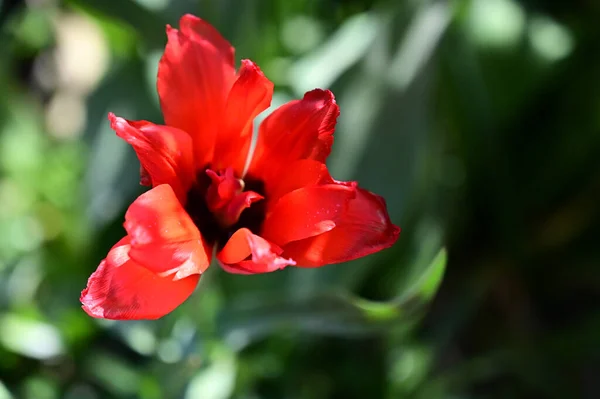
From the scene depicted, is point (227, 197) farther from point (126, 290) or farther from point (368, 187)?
point (368, 187)

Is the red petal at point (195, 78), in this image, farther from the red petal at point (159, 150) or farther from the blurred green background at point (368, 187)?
the blurred green background at point (368, 187)

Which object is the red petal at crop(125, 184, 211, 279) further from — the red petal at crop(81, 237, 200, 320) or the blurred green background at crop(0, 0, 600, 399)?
the blurred green background at crop(0, 0, 600, 399)

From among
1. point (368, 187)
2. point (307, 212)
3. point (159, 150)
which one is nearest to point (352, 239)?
point (307, 212)

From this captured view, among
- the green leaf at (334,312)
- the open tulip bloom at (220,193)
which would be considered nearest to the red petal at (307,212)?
the open tulip bloom at (220,193)

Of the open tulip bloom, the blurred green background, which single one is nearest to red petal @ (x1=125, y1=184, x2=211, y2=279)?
the open tulip bloom

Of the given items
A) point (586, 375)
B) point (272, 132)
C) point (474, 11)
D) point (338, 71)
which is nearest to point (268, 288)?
point (338, 71)

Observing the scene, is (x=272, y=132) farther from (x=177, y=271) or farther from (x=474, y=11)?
(x=474, y=11)
